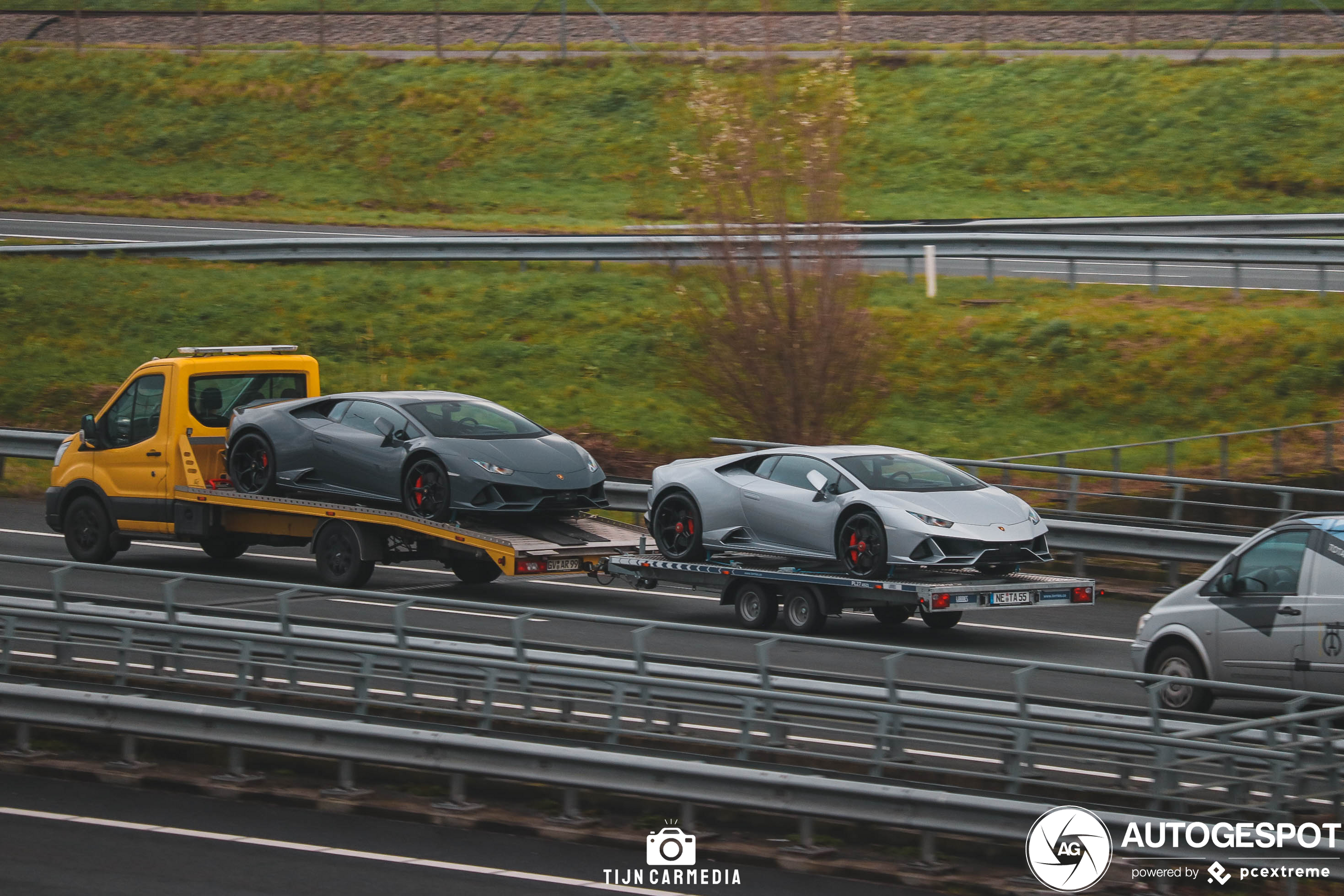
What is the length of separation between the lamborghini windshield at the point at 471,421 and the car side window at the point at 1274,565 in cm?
738

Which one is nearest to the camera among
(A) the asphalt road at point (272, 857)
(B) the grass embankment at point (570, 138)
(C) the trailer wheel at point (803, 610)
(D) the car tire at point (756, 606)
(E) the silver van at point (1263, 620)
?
(A) the asphalt road at point (272, 857)

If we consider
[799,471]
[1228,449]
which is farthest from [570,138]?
[799,471]

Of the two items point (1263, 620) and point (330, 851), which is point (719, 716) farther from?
point (1263, 620)

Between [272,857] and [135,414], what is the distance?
33.4ft

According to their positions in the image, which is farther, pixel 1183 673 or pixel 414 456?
pixel 414 456

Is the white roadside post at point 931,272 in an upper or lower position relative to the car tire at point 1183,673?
upper

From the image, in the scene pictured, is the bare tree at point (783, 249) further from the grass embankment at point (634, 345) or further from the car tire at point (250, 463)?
the car tire at point (250, 463)

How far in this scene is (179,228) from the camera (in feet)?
127

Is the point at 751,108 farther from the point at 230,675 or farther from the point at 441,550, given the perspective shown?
the point at 230,675

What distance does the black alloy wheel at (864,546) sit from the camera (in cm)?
1430

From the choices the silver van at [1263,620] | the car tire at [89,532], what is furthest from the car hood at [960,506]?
the car tire at [89,532]

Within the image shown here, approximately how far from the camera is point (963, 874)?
858 centimetres

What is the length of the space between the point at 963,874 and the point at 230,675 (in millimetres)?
5242

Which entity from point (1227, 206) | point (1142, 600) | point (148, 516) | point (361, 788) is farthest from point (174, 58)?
point (361, 788)
